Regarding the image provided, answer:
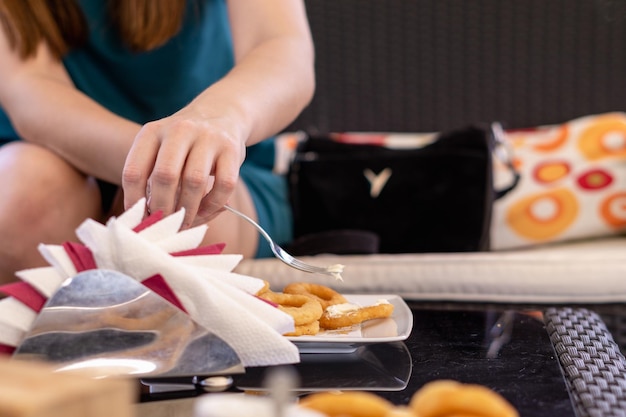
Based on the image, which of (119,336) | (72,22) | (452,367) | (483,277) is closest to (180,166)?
(119,336)

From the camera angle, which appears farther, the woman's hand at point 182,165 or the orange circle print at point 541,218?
the orange circle print at point 541,218

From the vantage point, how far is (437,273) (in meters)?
1.05

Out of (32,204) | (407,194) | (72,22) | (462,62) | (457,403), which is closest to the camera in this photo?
(457,403)

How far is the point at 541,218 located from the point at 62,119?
850mm

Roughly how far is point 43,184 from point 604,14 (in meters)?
1.30

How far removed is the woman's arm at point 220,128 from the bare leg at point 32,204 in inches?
11.0

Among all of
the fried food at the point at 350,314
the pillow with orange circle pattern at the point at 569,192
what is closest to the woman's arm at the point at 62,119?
the fried food at the point at 350,314

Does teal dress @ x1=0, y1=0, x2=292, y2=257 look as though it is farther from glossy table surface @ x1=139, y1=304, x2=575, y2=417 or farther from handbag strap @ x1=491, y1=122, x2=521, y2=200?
glossy table surface @ x1=139, y1=304, x2=575, y2=417

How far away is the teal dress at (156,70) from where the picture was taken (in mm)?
1233

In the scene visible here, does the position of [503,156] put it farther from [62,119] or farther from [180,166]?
[180,166]

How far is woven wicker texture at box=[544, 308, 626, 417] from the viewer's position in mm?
545

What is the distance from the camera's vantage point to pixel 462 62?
1.76 m

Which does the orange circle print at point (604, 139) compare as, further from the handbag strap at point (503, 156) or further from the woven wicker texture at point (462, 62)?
the woven wicker texture at point (462, 62)

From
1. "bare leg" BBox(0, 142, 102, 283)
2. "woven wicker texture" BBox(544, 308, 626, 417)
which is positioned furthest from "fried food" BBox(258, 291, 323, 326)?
"bare leg" BBox(0, 142, 102, 283)
